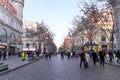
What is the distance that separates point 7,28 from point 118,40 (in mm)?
41831

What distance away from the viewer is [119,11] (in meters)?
37.3

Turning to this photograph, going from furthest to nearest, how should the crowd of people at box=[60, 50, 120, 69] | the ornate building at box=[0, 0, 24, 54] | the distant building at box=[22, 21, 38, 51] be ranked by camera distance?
1. the distant building at box=[22, 21, 38, 51]
2. the ornate building at box=[0, 0, 24, 54]
3. the crowd of people at box=[60, 50, 120, 69]

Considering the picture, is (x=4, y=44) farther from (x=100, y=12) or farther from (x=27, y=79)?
(x=27, y=79)

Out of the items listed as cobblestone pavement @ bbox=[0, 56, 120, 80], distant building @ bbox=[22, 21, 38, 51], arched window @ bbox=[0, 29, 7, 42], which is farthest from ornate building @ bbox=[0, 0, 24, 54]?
cobblestone pavement @ bbox=[0, 56, 120, 80]

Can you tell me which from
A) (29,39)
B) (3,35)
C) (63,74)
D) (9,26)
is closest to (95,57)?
(63,74)

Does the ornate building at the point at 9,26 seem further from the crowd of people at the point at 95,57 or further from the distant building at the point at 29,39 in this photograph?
the crowd of people at the point at 95,57

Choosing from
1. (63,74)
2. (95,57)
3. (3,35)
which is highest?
(3,35)

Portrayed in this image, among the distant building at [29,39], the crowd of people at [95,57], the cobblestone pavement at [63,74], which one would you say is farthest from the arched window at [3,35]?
the cobblestone pavement at [63,74]

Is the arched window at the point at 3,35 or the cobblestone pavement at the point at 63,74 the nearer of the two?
the cobblestone pavement at the point at 63,74

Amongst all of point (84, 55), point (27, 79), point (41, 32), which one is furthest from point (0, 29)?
point (27, 79)

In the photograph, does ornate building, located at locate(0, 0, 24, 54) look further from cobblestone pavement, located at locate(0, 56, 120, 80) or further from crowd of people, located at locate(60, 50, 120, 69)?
cobblestone pavement, located at locate(0, 56, 120, 80)

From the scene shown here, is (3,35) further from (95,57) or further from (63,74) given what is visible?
(63,74)

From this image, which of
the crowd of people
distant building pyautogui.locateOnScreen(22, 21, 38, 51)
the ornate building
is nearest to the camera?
the crowd of people

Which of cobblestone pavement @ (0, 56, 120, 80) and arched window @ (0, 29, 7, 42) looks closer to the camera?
cobblestone pavement @ (0, 56, 120, 80)
